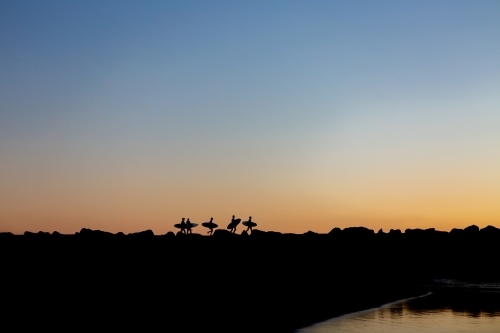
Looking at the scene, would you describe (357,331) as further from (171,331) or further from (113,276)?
(113,276)

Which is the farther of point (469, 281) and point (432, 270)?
point (432, 270)

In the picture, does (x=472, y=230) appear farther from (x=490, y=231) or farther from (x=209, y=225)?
(x=209, y=225)

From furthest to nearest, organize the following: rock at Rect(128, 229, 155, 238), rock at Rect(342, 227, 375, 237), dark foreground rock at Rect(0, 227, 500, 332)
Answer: rock at Rect(342, 227, 375, 237) < rock at Rect(128, 229, 155, 238) < dark foreground rock at Rect(0, 227, 500, 332)

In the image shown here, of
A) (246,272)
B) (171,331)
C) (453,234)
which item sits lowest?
(171,331)

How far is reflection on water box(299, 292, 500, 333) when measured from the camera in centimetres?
2062

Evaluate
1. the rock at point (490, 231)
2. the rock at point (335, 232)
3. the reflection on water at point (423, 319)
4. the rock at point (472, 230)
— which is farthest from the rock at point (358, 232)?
the reflection on water at point (423, 319)

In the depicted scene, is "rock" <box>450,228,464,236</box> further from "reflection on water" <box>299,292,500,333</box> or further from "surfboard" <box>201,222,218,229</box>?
"reflection on water" <box>299,292,500,333</box>

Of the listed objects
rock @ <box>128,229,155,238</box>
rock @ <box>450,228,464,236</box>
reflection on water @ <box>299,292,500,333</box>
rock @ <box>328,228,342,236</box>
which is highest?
rock @ <box>450,228,464,236</box>

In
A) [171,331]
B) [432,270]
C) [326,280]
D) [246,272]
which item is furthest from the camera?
[432,270]

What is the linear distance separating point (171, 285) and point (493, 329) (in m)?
14.5

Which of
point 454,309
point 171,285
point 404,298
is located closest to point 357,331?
point 454,309

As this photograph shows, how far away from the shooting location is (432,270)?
180ft

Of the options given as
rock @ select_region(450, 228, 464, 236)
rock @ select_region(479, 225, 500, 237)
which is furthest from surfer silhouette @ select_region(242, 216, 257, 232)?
rock @ select_region(479, 225, 500, 237)

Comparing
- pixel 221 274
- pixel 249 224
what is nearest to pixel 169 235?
pixel 249 224
